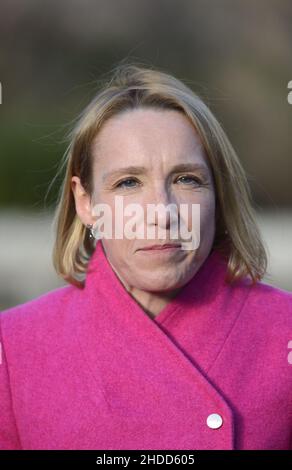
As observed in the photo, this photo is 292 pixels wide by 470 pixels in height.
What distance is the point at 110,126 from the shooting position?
7.91ft

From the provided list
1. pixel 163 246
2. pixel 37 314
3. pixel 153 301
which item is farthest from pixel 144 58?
pixel 163 246

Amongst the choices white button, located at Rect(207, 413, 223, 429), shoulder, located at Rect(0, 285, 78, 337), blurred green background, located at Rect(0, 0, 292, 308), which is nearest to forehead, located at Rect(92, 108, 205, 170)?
shoulder, located at Rect(0, 285, 78, 337)

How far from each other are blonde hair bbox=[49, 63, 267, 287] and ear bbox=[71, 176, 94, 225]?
24 mm

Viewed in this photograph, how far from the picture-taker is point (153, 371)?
2311 millimetres

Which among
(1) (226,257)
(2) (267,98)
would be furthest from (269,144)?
(1) (226,257)

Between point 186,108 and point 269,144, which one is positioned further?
A: point 269,144

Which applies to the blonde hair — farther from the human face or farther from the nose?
the nose

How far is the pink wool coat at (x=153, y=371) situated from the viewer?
7.39ft

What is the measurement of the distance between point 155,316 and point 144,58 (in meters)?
6.10

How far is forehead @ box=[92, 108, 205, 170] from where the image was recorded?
227 centimetres

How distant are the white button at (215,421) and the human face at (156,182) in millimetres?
376

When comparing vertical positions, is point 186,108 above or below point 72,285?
above
